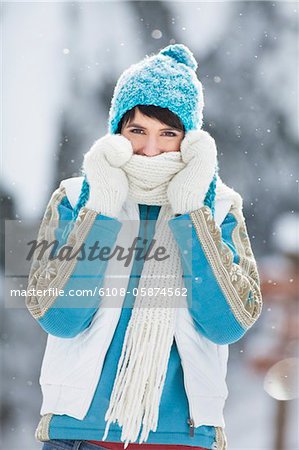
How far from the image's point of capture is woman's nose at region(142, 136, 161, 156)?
80.4 inches

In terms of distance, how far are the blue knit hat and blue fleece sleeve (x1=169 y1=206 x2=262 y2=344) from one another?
27 centimetres

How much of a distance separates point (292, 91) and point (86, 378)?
5425 millimetres

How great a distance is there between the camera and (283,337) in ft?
18.5

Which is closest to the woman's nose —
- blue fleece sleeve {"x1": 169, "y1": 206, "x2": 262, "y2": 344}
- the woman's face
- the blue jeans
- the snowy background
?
the woman's face

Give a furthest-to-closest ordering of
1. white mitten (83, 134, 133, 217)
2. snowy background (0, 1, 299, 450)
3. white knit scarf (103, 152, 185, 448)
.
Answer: snowy background (0, 1, 299, 450), white mitten (83, 134, 133, 217), white knit scarf (103, 152, 185, 448)

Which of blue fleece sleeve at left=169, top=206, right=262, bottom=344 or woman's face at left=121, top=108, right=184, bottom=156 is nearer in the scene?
blue fleece sleeve at left=169, top=206, right=262, bottom=344

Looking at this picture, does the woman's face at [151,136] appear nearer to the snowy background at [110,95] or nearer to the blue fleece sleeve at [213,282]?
the blue fleece sleeve at [213,282]

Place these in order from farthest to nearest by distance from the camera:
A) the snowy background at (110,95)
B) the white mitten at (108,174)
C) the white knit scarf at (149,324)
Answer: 1. the snowy background at (110,95)
2. the white mitten at (108,174)
3. the white knit scarf at (149,324)

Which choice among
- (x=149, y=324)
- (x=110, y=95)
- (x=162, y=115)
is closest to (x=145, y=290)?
(x=149, y=324)

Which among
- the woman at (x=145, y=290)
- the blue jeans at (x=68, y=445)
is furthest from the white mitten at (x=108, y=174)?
the blue jeans at (x=68, y=445)

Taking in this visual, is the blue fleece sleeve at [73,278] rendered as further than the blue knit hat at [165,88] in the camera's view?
No

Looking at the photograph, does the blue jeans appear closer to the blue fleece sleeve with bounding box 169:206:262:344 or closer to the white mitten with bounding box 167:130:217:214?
the blue fleece sleeve with bounding box 169:206:262:344

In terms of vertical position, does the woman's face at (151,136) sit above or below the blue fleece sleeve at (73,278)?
above

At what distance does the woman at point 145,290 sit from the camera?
1.91 m
